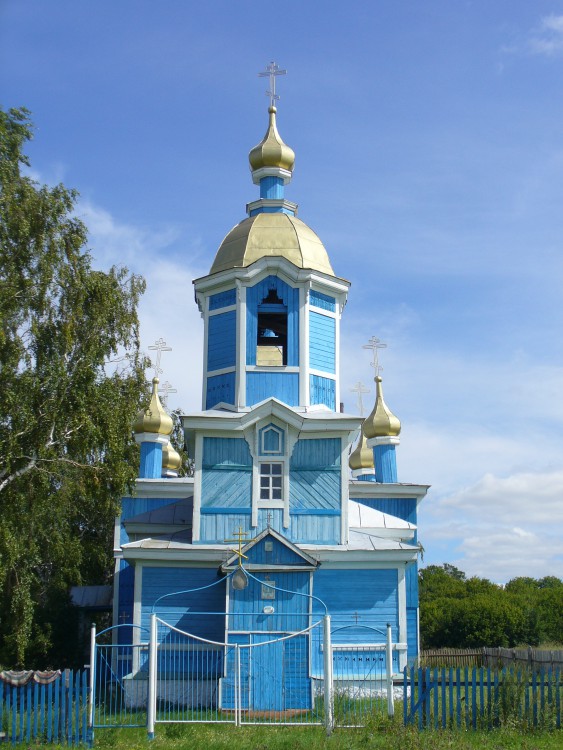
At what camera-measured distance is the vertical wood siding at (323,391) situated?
17312 mm

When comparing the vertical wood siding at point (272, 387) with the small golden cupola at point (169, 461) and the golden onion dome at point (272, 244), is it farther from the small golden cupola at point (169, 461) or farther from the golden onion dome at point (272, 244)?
the small golden cupola at point (169, 461)

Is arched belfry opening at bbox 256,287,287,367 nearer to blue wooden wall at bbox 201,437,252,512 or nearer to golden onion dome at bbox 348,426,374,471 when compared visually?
blue wooden wall at bbox 201,437,252,512

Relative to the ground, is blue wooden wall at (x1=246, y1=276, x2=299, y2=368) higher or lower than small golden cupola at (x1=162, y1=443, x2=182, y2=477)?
higher

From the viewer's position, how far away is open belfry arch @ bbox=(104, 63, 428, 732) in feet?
48.9

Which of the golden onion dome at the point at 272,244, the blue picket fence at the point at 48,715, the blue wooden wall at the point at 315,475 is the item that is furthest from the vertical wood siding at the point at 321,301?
the blue picket fence at the point at 48,715

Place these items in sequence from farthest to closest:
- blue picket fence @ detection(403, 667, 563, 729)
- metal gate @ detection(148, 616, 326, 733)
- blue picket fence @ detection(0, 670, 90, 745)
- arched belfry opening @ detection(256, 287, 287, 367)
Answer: arched belfry opening @ detection(256, 287, 287, 367) < metal gate @ detection(148, 616, 326, 733) < blue picket fence @ detection(403, 667, 563, 729) < blue picket fence @ detection(0, 670, 90, 745)

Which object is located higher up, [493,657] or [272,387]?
[272,387]

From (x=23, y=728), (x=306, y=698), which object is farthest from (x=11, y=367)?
(x=306, y=698)

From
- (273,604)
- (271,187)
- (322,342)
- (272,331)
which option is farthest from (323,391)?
(271,187)

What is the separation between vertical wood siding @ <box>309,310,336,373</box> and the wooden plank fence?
19.3 ft

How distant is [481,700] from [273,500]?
18.5 ft

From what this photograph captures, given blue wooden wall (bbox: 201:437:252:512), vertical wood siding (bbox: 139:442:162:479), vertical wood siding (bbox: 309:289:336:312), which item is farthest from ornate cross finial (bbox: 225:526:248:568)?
vertical wood siding (bbox: 139:442:162:479)

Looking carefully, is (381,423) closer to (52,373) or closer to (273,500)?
(273,500)

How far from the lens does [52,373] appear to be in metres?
15.6
